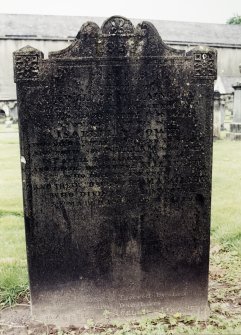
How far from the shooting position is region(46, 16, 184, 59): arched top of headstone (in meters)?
3.51

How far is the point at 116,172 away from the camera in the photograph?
3750 mm

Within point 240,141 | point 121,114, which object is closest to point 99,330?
point 121,114

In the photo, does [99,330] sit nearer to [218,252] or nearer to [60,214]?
[60,214]

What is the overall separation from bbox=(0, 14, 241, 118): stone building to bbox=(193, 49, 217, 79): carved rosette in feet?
137

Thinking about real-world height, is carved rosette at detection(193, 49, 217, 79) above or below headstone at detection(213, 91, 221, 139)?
above

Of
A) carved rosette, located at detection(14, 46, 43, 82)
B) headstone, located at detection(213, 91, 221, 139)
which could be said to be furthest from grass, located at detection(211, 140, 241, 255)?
headstone, located at detection(213, 91, 221, 139)

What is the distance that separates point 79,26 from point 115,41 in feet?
166

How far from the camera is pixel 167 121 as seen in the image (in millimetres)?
3680

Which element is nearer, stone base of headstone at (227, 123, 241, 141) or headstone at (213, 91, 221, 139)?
stone base of headstone at (227, 123, 241, 141)

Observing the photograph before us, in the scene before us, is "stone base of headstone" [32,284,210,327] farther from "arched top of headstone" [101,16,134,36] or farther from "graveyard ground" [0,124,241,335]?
"arched top of headstone" [101,16,134,36]

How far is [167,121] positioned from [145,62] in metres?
0.54

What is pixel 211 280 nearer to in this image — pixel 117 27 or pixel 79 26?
pixel 117 27

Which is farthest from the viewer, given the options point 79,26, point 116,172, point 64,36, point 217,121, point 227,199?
point 79,26

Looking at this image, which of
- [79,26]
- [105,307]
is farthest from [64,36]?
[105,307]
